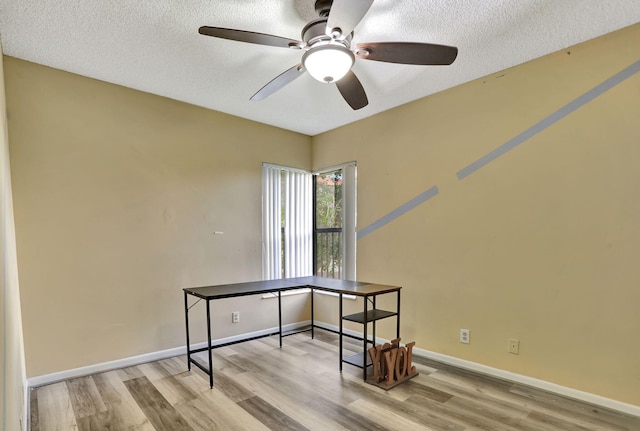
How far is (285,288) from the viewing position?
10.8ft

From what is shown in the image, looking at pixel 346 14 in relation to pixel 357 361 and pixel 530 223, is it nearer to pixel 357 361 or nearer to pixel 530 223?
pixel 530 223

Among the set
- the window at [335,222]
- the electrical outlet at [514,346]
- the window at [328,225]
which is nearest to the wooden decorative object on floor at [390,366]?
the electrical outlet at [514,346]

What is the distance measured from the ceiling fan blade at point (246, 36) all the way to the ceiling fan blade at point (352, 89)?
427 millimetres

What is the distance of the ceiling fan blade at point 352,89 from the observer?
7.37 feet

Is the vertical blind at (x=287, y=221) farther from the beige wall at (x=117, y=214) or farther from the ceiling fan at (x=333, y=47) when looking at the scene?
the ceiling fan at (x=333, y=47)

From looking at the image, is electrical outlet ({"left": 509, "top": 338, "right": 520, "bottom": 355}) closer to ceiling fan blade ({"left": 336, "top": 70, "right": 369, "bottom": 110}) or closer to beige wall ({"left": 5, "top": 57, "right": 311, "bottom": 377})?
ceiling fan blade ({"left": 336, "top": 70, "right": 369, "bottom": 110})

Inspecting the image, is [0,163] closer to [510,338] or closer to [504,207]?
[504,207]

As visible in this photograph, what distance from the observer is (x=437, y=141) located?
128 inches

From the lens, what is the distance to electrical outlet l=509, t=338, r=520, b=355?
2689mm

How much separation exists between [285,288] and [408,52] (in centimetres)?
229

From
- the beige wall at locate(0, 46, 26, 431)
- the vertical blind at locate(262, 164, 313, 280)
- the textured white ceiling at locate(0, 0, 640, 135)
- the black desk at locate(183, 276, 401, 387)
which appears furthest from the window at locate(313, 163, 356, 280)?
the beige wall at locate(0, 46, 26, 431)

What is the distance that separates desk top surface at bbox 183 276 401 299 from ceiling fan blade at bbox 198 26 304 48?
1.91m

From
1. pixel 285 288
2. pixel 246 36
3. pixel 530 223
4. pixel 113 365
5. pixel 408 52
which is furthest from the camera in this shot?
pixel 285 288

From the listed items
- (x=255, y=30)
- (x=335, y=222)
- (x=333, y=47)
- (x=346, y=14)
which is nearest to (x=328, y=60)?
(x=333, y=47)
